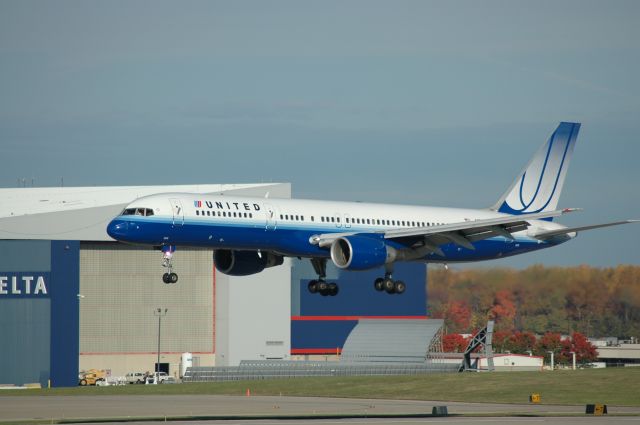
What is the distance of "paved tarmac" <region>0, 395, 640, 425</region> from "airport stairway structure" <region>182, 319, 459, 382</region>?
23897mm

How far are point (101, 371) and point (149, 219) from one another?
6836cm

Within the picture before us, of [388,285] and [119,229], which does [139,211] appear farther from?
[388,285]

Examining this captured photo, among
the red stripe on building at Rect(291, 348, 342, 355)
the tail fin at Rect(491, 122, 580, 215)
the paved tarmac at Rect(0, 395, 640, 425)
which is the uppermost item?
the tail fin at Rect(491, 122, 580, 215)

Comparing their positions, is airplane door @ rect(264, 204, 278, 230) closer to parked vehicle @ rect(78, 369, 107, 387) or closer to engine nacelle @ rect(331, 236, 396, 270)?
engine nacelle @ rect(331, 236, 396, 270)

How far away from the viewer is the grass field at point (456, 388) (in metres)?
88.0

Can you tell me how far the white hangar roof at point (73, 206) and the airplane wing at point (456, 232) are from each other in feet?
163

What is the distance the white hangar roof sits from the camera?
401 ft

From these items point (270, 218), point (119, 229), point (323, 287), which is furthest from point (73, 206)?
point (119, 229)

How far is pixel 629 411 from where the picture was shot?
7306 centimetres

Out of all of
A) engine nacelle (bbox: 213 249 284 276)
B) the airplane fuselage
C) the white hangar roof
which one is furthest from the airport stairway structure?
engine nacelle (bbox: 213 249 284 276)

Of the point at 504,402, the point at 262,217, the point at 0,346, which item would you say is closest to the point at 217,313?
the point at 0,346

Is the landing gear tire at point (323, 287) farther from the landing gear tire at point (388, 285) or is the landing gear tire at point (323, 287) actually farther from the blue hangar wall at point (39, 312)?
the blue hangar wall at point (39, 312)

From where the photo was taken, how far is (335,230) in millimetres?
73562

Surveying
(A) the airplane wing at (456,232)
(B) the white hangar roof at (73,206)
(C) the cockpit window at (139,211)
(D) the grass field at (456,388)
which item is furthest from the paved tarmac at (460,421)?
(B) the white hangar roof at (73,206)
